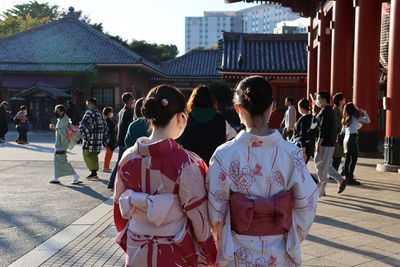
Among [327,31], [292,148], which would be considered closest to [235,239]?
[292,148]

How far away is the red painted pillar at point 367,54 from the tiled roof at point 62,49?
1799 cm

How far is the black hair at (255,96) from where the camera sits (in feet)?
7.99

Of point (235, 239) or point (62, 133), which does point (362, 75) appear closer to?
point (62, 133)

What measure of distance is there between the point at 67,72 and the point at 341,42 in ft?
64.1

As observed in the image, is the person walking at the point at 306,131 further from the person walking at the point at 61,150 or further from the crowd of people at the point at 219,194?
the crowd of people at the point at 219,194

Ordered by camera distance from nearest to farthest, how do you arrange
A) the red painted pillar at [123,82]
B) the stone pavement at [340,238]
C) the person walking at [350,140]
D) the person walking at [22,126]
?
1. the stone pavement at [340,238]
2. the person walking at [350,140]
3. the person walking at [22,126]
4. the red painted pillar at [123,82]

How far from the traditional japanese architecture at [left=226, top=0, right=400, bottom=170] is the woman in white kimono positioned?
317 inches

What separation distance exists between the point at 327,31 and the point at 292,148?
14.7 m

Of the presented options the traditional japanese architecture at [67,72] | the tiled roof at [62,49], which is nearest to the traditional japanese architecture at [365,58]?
the traditional japanese architecture at [67,72]

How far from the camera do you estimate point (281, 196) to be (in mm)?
2379

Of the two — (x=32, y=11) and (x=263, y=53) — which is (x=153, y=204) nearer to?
(x=263, y=53)

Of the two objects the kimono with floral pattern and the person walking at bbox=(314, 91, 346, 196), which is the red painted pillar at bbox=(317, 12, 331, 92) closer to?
the person walking at bbox=(314, 91, 346, 196)

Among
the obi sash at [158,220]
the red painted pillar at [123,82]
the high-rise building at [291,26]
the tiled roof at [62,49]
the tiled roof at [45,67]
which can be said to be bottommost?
the obi sash at [158,220]

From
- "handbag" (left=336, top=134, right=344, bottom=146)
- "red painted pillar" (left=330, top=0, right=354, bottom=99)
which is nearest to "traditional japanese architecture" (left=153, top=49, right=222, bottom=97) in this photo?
"red painted pillar" (left=330, top=0, right=354, bottom=99)
